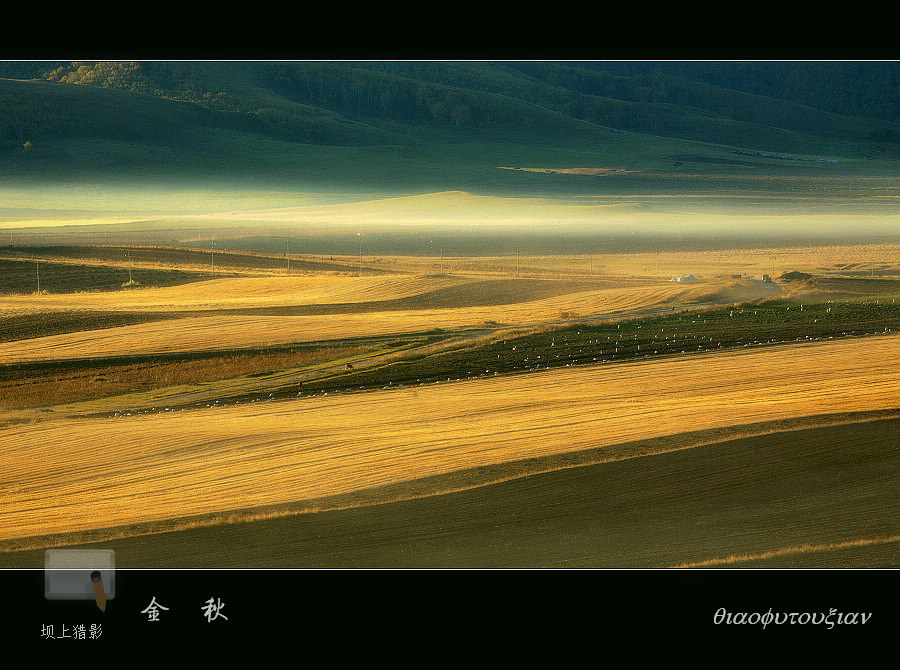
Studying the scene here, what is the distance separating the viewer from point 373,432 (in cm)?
1168

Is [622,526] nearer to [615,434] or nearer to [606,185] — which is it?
[615,434]

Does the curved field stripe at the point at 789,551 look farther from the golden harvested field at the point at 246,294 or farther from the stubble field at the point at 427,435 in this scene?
the golden harvested field at the point at 246,294

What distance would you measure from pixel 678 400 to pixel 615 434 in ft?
7.49

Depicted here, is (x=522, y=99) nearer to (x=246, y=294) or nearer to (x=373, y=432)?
(x=246, y=294)

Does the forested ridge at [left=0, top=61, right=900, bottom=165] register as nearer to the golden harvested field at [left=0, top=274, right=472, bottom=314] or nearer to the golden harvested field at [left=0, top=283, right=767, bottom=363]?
the golden harvested field at [left=0, top=274, right=472, bottom=314]

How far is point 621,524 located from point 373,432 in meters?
4.09

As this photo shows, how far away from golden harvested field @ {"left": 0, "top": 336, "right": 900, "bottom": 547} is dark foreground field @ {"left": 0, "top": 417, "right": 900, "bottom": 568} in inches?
26.2

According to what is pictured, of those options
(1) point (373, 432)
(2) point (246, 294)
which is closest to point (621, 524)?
(1) point (373, 432)

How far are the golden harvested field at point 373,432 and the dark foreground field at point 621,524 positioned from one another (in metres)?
0.67

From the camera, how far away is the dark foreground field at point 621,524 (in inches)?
301

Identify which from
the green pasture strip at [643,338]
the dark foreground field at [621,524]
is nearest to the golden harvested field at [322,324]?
the green pasture strip at [643,338]

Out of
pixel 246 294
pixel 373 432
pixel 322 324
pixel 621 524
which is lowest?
pixel 621 524

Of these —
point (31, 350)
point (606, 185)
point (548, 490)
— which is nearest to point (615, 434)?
point (548, 490)

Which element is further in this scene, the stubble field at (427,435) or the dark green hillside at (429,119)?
the dark green hillside at (429,119)
